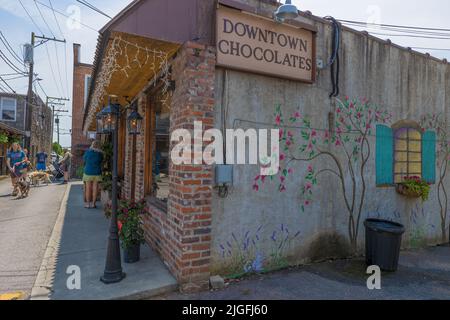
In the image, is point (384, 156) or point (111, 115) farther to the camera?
point (384, 156)

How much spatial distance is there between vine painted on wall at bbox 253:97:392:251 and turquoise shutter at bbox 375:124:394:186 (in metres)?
0.22

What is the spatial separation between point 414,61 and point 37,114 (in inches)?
1268

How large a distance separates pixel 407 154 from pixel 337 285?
3.44 m

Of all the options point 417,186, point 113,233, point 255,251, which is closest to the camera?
point 113,233

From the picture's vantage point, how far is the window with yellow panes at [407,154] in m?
5.70

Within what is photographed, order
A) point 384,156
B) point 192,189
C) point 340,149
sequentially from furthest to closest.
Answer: point 384,156, point 340,149, point 192,189

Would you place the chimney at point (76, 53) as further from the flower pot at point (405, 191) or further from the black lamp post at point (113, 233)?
the flower pot at point (405, 191)

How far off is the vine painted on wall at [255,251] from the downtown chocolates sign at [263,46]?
2.20 meters

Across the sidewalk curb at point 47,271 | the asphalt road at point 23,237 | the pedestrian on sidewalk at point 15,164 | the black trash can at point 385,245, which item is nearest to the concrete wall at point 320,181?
the black trash can at point 385,245

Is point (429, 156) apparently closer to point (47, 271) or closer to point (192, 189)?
point (192, 189)

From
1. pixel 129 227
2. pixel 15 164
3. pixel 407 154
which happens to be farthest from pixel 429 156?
pixel 15 164

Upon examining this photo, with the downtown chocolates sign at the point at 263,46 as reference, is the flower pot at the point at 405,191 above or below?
below

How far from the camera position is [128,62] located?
405 centimetres

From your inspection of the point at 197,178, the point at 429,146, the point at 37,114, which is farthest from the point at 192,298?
the point at 37,114
